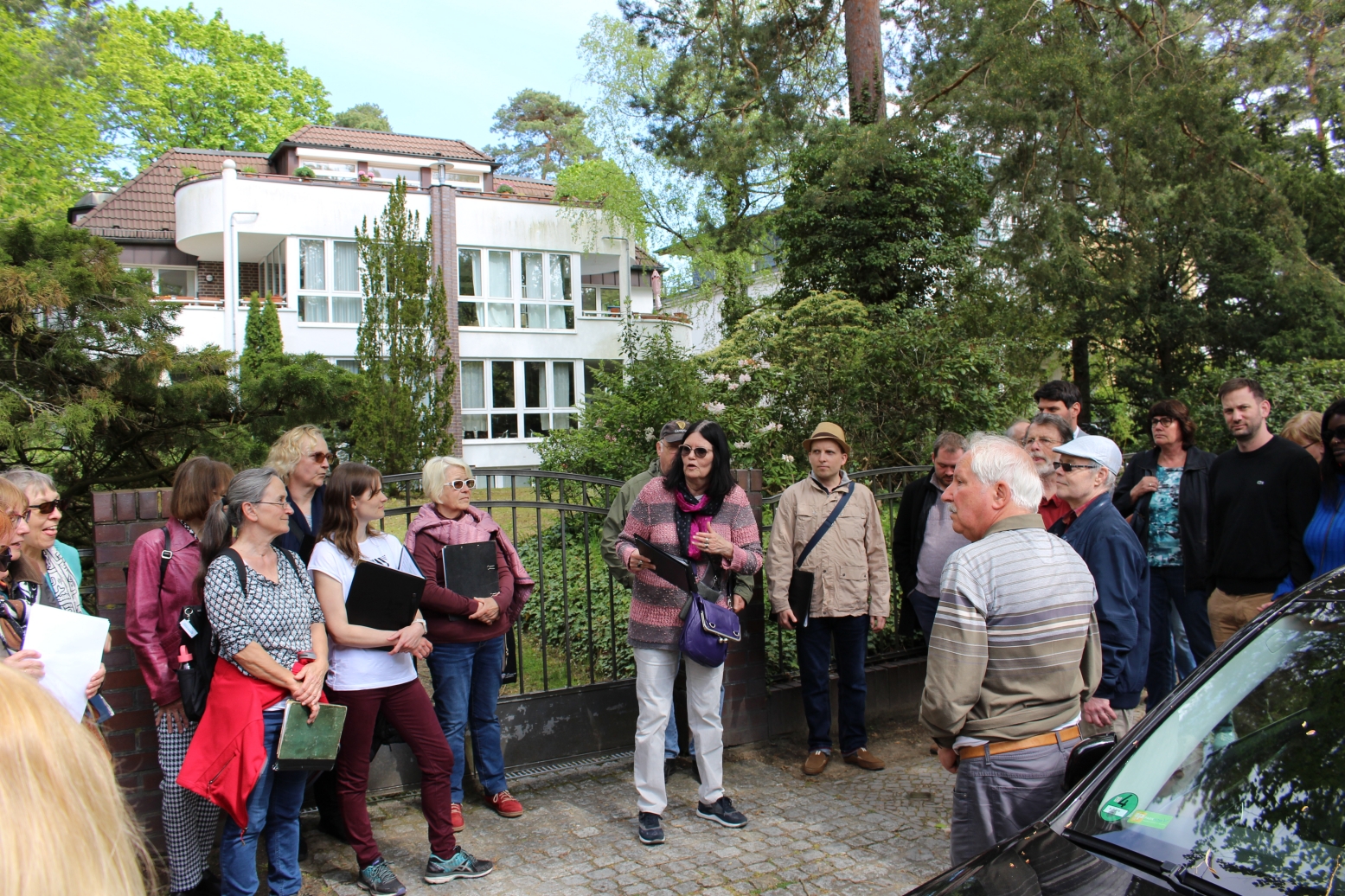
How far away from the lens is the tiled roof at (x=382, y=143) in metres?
30.3

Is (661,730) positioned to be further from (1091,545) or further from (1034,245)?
(1034,245)

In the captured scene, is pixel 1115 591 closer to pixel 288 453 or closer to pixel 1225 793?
pixel 1225 793

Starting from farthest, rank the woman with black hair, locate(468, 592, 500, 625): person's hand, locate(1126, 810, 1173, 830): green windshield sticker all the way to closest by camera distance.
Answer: locate(468, 592, 500, 625): person's hand, the woman with black hair, locate(1126, 810, 1173, 830): green windshield sticker

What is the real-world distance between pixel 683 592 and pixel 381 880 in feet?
6.34

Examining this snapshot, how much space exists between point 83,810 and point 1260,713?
2.51 meters

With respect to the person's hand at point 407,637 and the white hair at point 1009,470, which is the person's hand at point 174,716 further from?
the white hair at point 1009,470

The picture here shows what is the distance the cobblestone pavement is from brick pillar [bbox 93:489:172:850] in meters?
0.85

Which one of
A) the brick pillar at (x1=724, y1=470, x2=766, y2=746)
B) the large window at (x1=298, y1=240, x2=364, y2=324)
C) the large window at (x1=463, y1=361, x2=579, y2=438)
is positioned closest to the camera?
the brick pillar at (x1=724, y1=470, x2=766, y2=746)

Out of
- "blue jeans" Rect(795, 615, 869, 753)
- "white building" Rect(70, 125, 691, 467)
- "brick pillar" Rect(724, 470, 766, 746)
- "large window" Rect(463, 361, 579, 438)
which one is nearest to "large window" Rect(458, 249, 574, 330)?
"white building" Rect(70, 125, 691, 467)

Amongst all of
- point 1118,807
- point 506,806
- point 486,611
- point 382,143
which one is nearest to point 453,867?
point 506,806

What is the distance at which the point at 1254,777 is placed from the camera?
216 centimetres

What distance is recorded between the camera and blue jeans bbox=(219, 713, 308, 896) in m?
3.65

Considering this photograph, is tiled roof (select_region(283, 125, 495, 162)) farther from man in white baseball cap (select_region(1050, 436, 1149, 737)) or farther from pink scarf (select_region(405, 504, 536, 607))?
man in white baseball cap (select_region(1050, 436, 1149, 737))

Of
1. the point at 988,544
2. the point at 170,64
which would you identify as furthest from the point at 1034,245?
the point at 170,64
